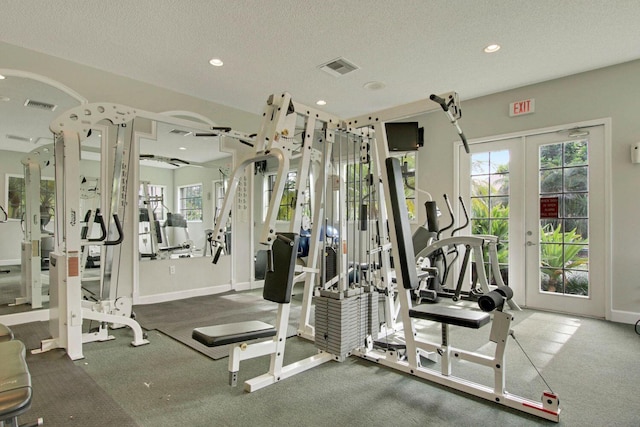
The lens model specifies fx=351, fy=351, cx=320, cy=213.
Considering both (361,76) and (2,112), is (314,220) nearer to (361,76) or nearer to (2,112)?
(361,76)

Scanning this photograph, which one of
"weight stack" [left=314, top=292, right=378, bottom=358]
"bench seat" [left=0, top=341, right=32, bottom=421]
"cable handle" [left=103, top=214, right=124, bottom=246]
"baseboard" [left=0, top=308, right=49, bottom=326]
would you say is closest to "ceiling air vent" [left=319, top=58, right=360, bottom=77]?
"weight stack" [left=314, top=292, right=378, bottom=358]

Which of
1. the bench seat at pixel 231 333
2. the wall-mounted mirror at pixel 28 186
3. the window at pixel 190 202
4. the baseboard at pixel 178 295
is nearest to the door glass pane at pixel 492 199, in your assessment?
the bench seat at pixel 231 333

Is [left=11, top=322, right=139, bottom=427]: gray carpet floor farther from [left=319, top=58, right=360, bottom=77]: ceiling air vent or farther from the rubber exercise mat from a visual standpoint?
[left=319, top=58, right=360, bottom=77]: ceiling air vent

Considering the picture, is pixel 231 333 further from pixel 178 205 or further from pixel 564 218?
pixel 564 218

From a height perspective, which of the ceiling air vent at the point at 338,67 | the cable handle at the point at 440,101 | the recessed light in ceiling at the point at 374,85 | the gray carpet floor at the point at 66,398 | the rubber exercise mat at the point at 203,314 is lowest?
the rubber exercise mat at the point at 203,314

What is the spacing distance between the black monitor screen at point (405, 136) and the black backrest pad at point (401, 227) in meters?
3.11

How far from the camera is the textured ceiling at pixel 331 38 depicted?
2.88 m

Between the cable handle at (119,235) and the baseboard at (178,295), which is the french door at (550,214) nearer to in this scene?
the baseboard at (178,295)

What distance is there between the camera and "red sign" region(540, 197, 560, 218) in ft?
14.1


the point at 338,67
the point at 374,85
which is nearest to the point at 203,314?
the point at 338,67

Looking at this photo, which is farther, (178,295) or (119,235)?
(178,295)

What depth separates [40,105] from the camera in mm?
3816

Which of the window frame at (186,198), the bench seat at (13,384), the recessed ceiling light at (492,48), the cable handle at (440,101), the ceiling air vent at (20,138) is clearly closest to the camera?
the bench seat at (13,384)

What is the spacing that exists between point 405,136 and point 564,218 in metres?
2.33
